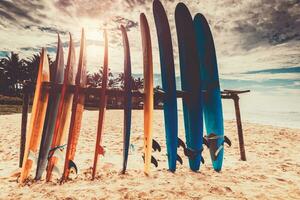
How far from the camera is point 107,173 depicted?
157 inches

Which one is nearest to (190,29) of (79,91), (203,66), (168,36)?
(168,36)

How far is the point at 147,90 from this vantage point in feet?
12.6

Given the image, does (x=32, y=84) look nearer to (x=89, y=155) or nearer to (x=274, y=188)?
(x=89, y=155)

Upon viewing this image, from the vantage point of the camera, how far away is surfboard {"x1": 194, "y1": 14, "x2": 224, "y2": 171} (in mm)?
4148

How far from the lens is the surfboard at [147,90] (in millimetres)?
3775

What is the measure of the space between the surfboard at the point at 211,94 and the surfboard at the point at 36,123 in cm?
270

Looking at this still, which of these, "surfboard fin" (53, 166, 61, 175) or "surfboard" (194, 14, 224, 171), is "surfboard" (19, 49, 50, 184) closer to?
"surfboard fin" (53, 166, 61, 175)

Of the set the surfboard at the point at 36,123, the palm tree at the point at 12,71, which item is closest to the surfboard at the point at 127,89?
the surfboard at the point at 36,123

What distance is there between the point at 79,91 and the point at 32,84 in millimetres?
1021

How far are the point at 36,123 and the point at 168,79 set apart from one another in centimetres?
217

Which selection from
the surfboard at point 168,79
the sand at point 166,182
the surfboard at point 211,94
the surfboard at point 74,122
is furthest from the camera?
the surfboard at point 211,94

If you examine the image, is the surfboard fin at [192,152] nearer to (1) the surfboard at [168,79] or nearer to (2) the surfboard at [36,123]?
(1) the surfboard at [168,79]

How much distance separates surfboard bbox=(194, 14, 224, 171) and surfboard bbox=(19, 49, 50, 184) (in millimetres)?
2697

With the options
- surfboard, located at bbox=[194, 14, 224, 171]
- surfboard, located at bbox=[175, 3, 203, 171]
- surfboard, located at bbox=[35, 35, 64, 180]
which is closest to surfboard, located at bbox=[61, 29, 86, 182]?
surfboard, located at bbox=[35, 35, 64, 180]
